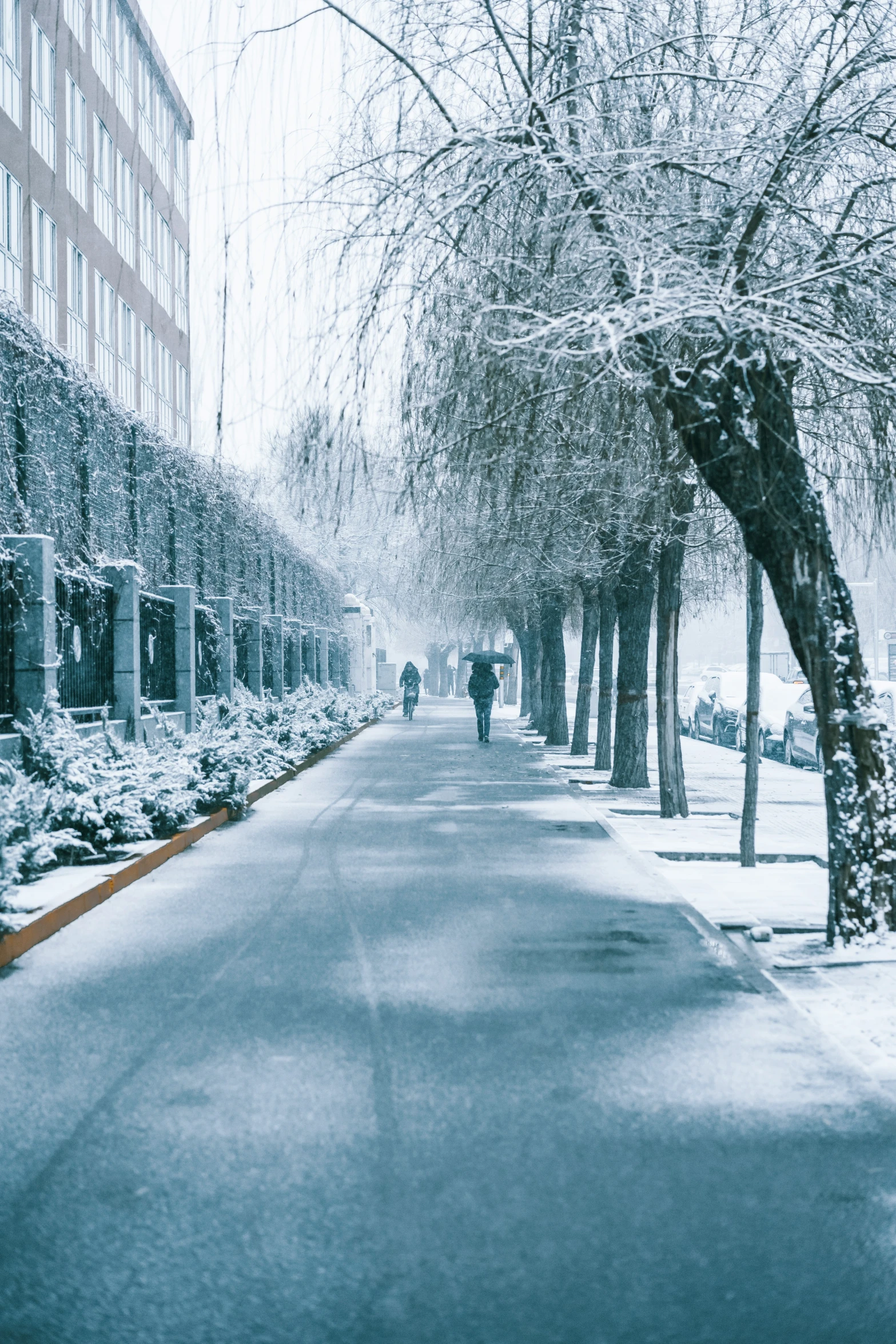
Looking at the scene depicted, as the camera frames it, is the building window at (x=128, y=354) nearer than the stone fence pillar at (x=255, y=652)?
No

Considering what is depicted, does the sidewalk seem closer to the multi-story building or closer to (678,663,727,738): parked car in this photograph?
the multi-story building

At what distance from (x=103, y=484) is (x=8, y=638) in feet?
15.8

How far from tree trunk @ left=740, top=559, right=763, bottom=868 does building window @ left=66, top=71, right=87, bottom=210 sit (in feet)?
79.8

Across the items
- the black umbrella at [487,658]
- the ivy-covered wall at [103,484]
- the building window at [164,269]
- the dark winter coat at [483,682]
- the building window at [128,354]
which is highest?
the building window at [164,269]

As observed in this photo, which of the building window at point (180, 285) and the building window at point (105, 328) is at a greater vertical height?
the building window at point (180, 285)

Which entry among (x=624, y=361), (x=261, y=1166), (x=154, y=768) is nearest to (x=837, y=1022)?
(x=261, y=1166)

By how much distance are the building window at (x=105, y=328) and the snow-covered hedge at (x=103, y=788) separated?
51.6ft

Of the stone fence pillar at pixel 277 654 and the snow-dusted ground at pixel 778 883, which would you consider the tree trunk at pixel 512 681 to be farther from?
the snow-dusted ground at pixel 778 883

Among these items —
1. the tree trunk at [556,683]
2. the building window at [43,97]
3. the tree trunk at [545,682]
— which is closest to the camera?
the building window at [43,97]

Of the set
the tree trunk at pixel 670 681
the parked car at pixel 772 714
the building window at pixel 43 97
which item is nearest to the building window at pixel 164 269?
the building window at pixel 43 97

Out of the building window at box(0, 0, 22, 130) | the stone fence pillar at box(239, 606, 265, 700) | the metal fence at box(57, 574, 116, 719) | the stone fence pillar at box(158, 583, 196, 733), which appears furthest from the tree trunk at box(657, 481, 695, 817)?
the building window at box(0, 0, 22, 130)

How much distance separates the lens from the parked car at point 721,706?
110ft

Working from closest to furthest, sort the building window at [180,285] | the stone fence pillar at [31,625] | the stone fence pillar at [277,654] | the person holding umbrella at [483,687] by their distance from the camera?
the stone fence pillar at [31,625], the person holding umbrella at [483,687], the stone fence pillar at [277,654], the building window at [180,285]

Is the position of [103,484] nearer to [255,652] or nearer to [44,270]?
[255,652]
